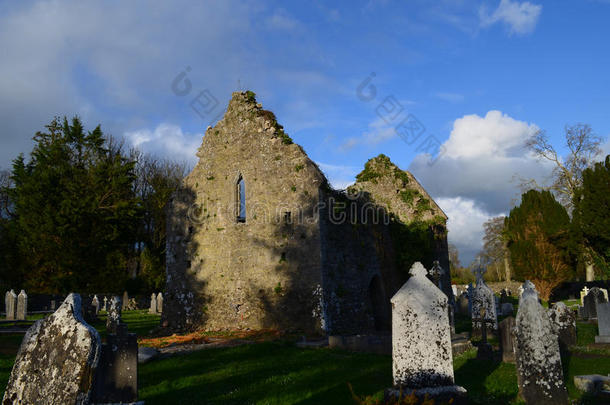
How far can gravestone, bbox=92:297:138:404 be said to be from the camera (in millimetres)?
7094

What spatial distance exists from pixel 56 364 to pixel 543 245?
110 feet

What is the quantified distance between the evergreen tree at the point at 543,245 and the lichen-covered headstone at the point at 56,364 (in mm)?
33168

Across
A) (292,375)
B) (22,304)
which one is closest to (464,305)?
(292,375)

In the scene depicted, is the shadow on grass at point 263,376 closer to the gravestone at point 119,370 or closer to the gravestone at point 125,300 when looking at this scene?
the gravestone at point 119,370

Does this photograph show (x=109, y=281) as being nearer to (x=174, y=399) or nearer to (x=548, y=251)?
(x=174, y=399)

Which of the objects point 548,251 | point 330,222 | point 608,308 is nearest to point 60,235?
point 330,222

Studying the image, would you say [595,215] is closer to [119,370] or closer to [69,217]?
[119,370]

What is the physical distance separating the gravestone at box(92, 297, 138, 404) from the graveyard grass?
0.48 metres

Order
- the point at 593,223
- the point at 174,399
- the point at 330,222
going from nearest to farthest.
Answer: the point at 174,399
the point at 330,222
the point at 593,223

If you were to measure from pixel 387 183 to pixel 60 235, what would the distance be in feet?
74.7

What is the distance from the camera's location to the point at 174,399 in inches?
295

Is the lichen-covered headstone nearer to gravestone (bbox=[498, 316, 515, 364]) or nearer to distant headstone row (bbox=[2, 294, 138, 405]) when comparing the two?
distant headstone row (bbox=[2, 294, 138, 405])

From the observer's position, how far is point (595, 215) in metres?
28.8

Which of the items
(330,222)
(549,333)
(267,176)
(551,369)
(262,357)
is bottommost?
(262,357)
